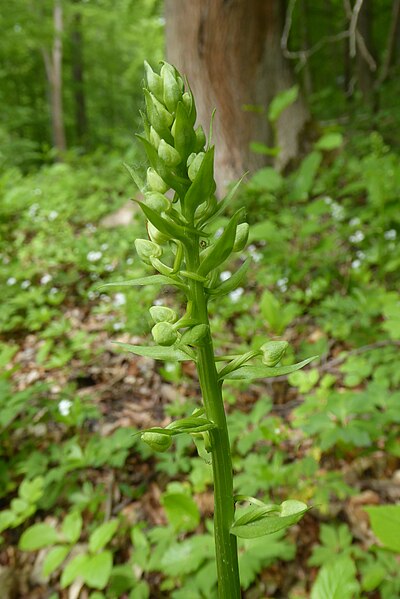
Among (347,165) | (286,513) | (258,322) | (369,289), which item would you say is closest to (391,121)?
(347,165)

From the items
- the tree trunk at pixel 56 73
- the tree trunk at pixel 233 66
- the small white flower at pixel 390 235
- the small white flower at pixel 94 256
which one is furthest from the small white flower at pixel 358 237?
the tree trunk at pixel 56 73

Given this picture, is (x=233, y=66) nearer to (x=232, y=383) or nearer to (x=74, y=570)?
(x=232, y=383)

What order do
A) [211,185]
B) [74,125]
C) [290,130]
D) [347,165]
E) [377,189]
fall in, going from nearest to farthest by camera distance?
[211,185]
[377,189]
[347,165]
[290,130]
[74,125]

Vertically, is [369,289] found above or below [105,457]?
above

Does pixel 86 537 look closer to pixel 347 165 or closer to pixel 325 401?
pixel 325 401

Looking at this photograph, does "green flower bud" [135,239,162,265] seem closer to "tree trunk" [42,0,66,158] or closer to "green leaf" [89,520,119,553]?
"green leaf" [89,520,119,553]

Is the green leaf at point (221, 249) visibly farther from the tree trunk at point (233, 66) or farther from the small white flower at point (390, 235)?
the tree trunk at point (233, 66)

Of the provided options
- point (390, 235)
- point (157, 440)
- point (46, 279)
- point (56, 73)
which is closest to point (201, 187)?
point (157, 440)
